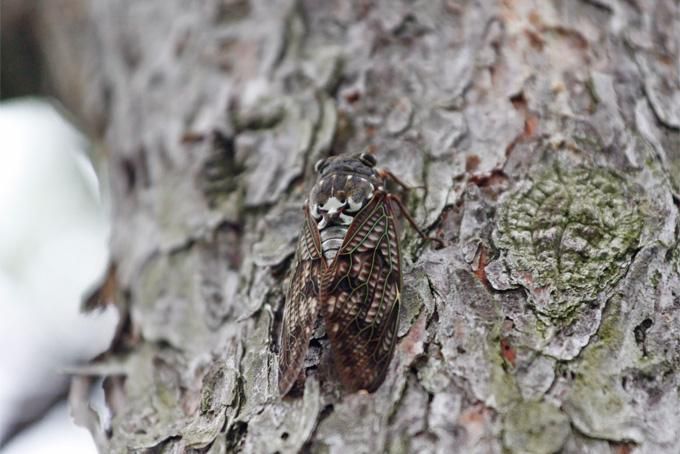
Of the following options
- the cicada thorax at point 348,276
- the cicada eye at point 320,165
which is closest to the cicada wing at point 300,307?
the cicada thorax at point 348,276

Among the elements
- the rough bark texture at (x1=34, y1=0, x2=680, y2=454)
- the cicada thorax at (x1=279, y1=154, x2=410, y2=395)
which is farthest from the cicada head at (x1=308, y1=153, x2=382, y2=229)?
the rough bark texture at (x1=34, y1=0, x2=680, y2=454)

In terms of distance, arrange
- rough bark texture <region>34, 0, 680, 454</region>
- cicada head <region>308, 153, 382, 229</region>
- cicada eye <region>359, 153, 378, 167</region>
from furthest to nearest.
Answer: cicada eye <region>359, 153, 378, 167</region>
cicada head <region>308, 153, 382, 229</region>
rough bark texture <region>34, 0, 680, 454</region>

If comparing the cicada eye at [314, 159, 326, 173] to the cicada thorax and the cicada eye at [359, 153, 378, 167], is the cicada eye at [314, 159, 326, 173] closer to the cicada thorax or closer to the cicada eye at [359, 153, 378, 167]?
the cicada thorax

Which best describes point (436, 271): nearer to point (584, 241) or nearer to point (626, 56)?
point (584, 241)

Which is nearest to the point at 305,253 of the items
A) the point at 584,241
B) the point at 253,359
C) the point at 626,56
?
the point at 253,359

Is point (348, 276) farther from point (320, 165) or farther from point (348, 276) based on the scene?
point (320, 165)

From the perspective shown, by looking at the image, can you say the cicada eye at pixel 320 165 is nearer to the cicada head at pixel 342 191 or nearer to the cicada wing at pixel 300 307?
the cicada head at pixel 342 191

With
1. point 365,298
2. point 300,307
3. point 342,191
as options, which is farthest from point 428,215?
point 300,307
